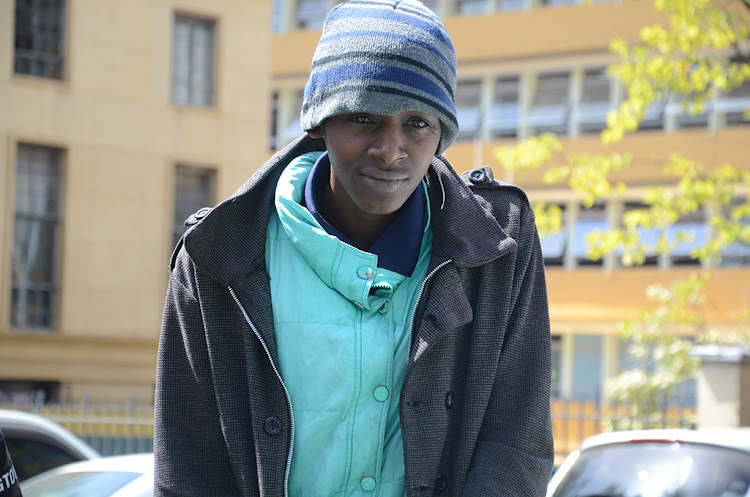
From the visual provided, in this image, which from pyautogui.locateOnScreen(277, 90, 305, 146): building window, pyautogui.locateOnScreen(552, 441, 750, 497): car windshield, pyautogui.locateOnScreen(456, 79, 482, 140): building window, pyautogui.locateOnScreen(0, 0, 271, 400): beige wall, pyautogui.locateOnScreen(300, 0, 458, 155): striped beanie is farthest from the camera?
pyautogui.locateOnScreen(277, 90, 305, 146): building window

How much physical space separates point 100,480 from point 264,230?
3.07 metres

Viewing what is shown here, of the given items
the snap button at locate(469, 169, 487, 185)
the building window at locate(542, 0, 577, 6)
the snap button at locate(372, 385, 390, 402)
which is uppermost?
the building window at locate(542, 0, 577, 6)

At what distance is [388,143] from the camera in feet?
7.75

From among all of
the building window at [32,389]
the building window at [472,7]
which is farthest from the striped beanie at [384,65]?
the building window at [472,7]

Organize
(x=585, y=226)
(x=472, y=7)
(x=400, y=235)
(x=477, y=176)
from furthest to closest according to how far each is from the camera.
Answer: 1. (x=472, y=7)
2. (x=585, y=226)
3. (x=477, y=176)
4. (x=400, y=235)

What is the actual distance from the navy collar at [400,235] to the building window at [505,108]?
3275cm

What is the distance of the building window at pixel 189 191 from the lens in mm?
23984

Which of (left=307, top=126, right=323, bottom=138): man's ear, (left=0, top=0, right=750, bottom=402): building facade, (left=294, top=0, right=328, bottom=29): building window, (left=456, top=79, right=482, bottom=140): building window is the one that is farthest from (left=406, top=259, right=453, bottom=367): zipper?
(left=294, top=0, right=328, bottom=29): building window

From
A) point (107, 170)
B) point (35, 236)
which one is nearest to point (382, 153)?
point (35, 236)

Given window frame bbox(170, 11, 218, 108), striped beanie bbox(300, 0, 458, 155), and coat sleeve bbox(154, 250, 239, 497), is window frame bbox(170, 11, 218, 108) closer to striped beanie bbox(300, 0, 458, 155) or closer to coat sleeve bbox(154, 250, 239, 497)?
coat sleeve bbox(154, 250, 239, 497)

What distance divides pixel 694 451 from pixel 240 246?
492cm

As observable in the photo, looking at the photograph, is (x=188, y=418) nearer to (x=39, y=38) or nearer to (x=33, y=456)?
(x=33, y=456)

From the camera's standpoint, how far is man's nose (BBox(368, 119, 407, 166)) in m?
2.36

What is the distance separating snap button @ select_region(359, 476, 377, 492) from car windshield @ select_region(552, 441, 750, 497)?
4.54 m
